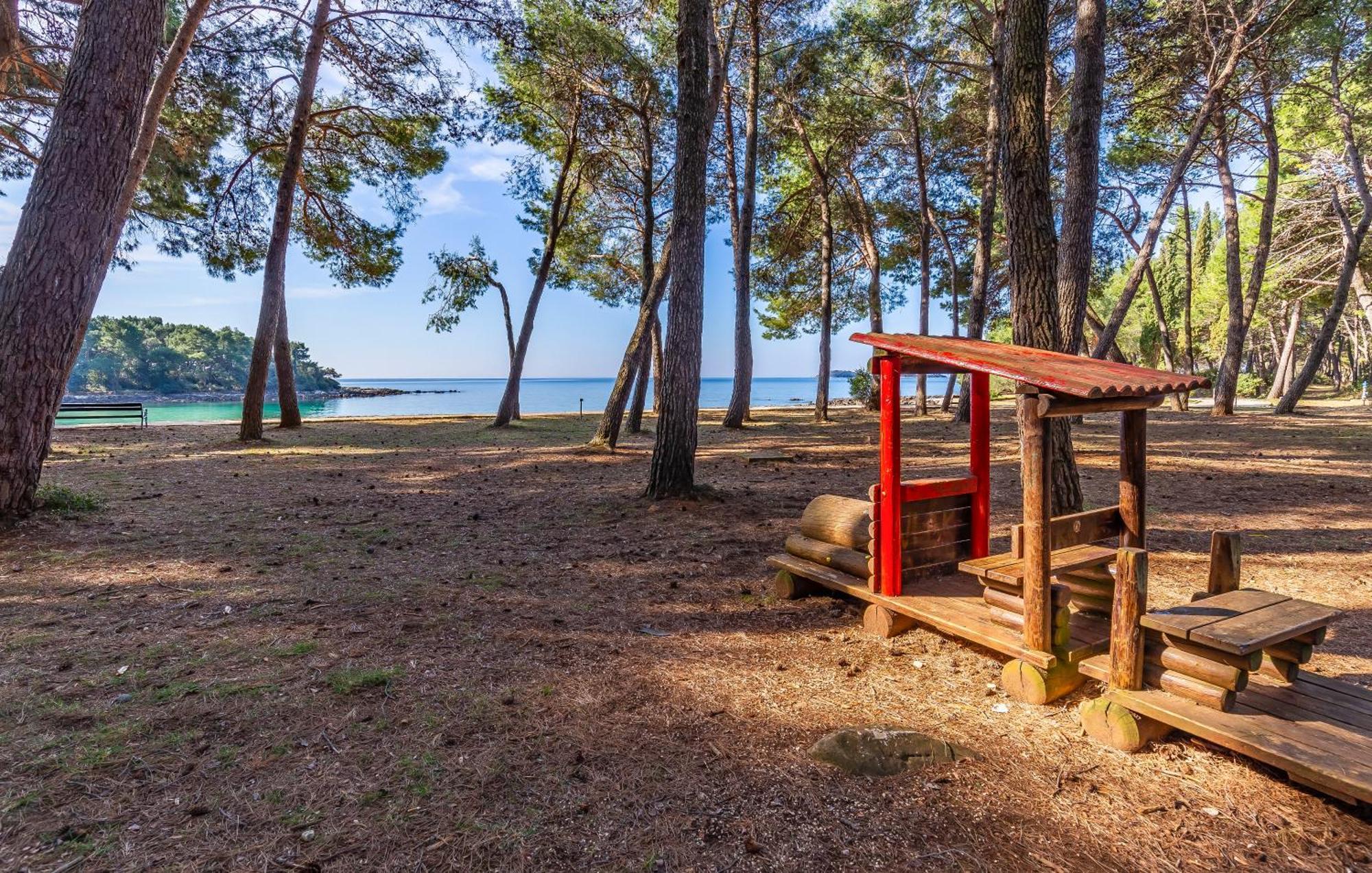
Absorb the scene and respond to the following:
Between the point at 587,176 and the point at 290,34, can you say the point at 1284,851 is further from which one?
the point at 587,176

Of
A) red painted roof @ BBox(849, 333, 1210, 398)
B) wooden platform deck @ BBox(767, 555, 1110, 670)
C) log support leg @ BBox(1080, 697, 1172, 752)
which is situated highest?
red painted roof @ BBox(849, 333, 1210, 398)

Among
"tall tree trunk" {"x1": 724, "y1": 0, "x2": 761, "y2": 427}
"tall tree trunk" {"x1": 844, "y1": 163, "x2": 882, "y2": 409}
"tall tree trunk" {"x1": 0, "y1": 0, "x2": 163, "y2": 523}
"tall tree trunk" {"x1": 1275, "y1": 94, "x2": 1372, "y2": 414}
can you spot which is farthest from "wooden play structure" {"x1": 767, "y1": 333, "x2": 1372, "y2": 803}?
"tall tree trunk" {"x1": 1275, "y1": 94, "x2": 1372, "y2": 414}

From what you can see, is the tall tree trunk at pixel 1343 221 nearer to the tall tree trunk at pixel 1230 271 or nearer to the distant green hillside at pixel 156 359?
the tall tree trunk at pixel 1230 271

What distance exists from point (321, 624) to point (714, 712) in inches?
104

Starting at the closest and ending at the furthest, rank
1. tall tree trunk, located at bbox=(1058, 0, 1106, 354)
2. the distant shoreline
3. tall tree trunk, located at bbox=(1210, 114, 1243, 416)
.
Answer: tall tree trunk, located at bbox=(1058, 0, 1106, 354) → tall tree trunk, located at bbox=(1210, 114, 1243, 416) → the distant shoreline

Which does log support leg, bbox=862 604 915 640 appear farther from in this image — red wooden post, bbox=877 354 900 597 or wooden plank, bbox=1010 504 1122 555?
wooden plank, bbox=1010 504 1122 555

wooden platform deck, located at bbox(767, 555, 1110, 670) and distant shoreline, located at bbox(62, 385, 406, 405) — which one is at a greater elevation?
distant shoreline, located at bbox(62, 385, 406, 405)

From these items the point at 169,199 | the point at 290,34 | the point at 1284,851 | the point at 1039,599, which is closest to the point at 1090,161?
the point at 1039,599

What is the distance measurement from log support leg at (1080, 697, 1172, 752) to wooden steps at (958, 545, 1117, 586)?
0.65 m

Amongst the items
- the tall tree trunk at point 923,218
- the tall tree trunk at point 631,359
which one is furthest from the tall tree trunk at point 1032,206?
the tall tree trunk at point 923,218

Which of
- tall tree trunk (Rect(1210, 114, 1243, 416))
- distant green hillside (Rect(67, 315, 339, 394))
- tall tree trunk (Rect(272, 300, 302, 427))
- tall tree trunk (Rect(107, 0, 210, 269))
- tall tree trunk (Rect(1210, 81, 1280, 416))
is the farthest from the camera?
distant green hillside (Rect(67, 315, 339, 394))

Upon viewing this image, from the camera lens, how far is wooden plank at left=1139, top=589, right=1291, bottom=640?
8.70 ft

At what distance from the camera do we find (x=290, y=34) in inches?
507

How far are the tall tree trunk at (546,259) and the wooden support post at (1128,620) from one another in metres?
16.2
